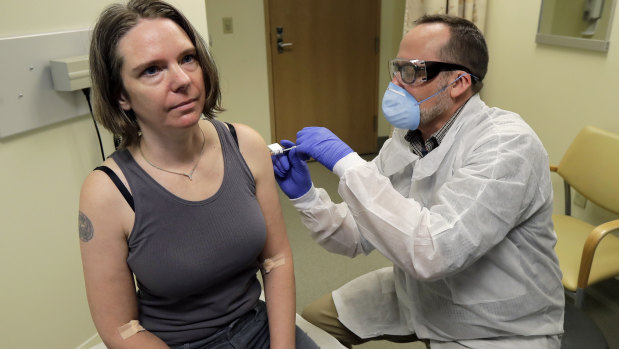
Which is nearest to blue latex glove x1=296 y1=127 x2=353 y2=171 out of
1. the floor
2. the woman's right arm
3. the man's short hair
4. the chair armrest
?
the man's short hair

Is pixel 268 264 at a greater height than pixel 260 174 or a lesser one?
lesser

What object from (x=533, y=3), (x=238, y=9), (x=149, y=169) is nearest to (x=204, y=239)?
(x=149, y=169)

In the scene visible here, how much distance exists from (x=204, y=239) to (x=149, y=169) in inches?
7.4

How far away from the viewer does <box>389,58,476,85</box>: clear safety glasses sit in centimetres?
126

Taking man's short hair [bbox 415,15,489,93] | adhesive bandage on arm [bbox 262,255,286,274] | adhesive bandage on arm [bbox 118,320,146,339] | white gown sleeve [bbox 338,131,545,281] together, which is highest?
man's short hair [bbox 415,15,489,93]

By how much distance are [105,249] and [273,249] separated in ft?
1.30

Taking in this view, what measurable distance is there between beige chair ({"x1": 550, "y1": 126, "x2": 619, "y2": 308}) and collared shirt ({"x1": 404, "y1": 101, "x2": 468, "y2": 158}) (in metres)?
0.75

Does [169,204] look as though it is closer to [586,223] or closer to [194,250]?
[194,250]

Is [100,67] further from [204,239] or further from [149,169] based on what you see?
[204,239]

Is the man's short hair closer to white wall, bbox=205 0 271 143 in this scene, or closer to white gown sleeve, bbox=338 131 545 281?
white gown sleeve, bbox=338 131 545 281

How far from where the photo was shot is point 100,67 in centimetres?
87

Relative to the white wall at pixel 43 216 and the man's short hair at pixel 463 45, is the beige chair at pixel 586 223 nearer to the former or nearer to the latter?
the man's short hair at pixel 463 45

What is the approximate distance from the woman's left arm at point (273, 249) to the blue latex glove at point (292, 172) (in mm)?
184

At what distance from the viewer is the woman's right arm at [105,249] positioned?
2.88 feet
